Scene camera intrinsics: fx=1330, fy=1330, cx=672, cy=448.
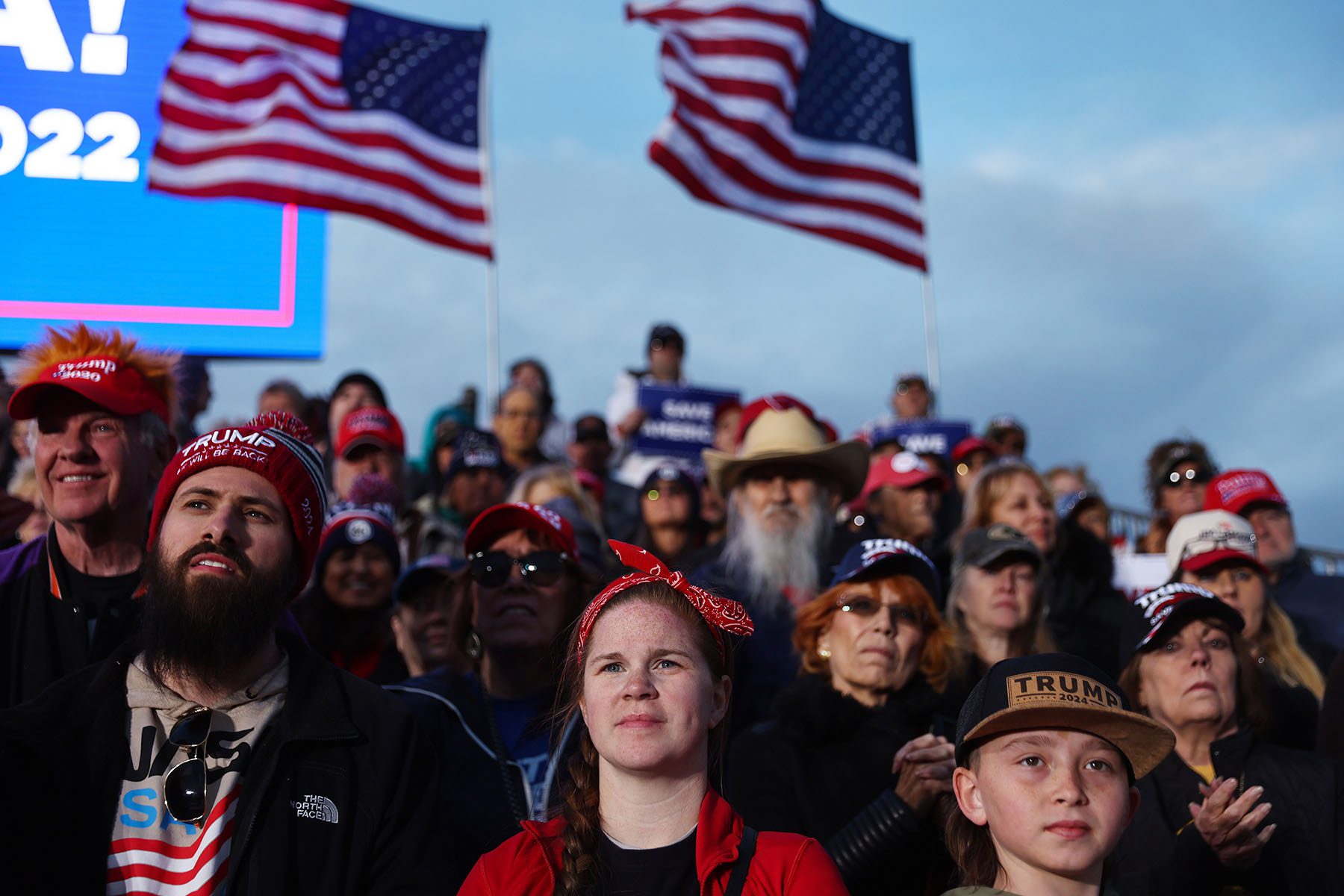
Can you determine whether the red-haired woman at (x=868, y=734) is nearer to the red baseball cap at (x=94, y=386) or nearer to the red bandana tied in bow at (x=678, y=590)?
the red bandana tied in bow at (x=678, y=590)

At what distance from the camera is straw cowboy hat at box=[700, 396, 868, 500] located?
22.4 ft

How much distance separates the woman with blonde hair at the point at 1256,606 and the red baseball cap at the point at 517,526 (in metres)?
2.73

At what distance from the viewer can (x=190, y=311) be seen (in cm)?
554

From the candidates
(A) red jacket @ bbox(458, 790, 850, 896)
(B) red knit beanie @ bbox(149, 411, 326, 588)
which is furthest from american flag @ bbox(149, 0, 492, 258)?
(A) red jacket @ bbox(458, 790, 850, 896)

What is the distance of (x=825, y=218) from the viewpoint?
10797 millimetres

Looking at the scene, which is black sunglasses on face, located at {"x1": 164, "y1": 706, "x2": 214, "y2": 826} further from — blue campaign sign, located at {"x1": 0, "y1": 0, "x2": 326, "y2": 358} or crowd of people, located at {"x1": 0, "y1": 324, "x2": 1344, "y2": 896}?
blue campaign sign, located at {"x1": 0, "y1": 0, "x2": 326, "y2": 358}

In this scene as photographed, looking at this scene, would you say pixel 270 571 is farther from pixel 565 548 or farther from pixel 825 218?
pixel 825 218

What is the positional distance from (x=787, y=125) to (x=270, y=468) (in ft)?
25.6

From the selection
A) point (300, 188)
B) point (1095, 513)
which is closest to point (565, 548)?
point (1095, 513)

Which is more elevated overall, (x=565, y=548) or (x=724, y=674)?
(x=565, y=548)

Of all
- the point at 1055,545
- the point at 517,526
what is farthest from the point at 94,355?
the point at 1055,545

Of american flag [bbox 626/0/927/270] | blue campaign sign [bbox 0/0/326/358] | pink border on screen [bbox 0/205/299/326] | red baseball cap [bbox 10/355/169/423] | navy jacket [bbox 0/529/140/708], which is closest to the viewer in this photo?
navy jacket [bbox 0/529/140/708]

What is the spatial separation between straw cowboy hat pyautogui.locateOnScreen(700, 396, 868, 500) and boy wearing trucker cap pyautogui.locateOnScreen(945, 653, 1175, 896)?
11.5 feet

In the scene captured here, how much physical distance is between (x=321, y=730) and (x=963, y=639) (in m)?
3.11
